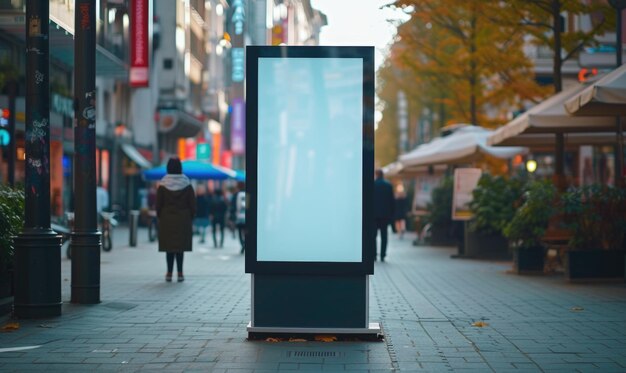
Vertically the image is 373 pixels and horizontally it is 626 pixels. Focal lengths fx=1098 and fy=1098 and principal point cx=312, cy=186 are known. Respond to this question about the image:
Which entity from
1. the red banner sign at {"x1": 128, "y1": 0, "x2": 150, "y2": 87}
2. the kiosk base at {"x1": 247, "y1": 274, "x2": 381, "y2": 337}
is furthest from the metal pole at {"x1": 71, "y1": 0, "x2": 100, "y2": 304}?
the red banner sign at {"x1": 128, "y1": 0, "x2": 150, "y2": 87}

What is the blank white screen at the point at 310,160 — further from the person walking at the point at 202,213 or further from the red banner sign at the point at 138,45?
the red banner sign at the point at 138,45

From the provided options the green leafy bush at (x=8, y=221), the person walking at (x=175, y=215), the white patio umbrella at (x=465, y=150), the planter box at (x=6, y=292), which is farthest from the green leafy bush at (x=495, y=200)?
the planter box at (x=6, y=292)

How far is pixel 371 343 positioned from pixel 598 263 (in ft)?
22.8

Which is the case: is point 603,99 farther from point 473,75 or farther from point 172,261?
point 473,75

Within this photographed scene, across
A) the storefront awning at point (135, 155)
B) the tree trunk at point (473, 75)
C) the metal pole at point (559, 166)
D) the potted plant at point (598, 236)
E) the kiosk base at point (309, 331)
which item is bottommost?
the kiosk base at point (309, 331)

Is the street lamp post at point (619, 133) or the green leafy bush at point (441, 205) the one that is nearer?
the street lamp post at point (619, 133)

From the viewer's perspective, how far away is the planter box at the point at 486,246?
74.0 ft

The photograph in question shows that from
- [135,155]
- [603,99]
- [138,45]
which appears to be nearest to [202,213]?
[138,45]

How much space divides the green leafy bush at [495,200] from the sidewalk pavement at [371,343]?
11.2ft

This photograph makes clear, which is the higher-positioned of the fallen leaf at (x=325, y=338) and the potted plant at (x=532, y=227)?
the potted plant at (x=532, y=227)

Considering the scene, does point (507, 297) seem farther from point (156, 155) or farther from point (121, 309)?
point (156, 155)

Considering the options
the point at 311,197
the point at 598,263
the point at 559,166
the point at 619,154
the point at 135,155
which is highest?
the point at 135,155

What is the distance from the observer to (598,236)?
15.3m

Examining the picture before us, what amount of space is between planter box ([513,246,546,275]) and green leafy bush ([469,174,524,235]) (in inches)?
71.0
